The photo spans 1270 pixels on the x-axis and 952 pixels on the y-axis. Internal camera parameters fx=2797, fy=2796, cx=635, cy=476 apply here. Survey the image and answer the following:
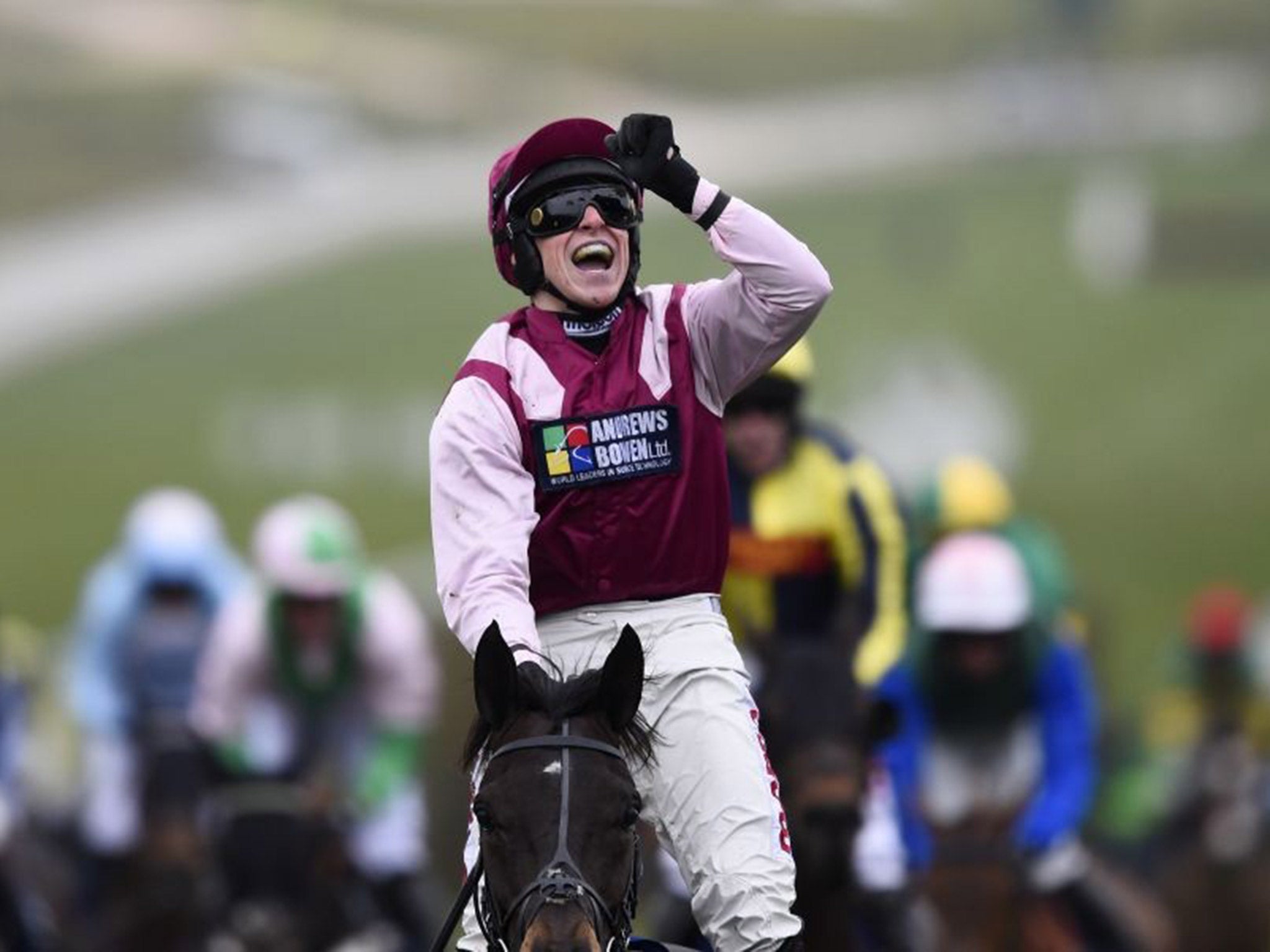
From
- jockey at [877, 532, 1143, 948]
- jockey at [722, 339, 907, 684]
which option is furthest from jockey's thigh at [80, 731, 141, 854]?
jockey at [877, 532, 1143, 948]

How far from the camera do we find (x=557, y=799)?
4.80 metres

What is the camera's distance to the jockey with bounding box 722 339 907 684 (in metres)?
9.48

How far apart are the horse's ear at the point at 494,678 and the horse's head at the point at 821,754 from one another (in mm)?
3106

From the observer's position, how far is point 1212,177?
1757 inches

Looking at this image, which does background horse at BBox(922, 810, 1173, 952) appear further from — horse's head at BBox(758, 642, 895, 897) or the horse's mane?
the horse's mane

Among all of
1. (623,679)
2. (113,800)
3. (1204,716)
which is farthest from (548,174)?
(1204,716)

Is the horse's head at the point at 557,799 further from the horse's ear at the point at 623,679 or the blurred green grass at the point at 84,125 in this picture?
the blurred green grass at the point at 84,125

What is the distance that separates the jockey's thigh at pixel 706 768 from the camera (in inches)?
201

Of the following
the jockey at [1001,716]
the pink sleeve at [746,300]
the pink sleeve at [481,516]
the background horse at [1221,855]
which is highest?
the pink sleeve at [746,300]

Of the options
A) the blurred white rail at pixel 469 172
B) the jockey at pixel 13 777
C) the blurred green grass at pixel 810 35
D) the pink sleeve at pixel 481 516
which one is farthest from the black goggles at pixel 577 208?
the blurred green grass at pixel 810 35

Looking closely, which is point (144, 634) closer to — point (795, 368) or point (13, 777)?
point (13, 777)

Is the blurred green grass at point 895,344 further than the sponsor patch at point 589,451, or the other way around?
the blurred green grass at point 895,344

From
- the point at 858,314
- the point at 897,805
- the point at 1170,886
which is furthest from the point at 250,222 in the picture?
the point at 897,805

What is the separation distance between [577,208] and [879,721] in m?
3.16
